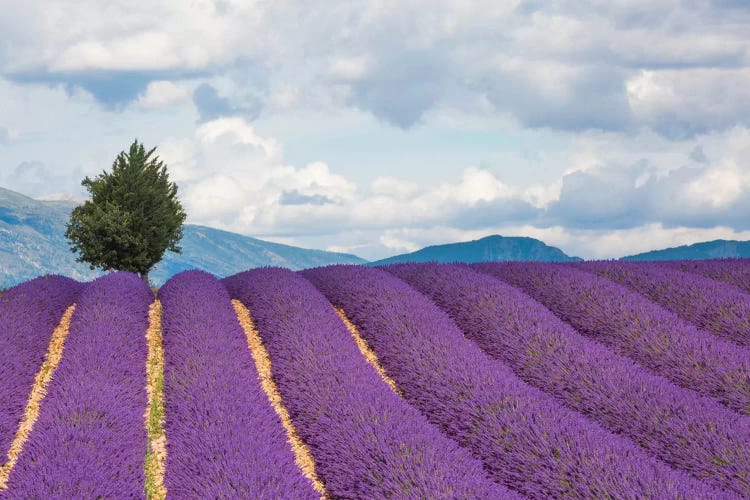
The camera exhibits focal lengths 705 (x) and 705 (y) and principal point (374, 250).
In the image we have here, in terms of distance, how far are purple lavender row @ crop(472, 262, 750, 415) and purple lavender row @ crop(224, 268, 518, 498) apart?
12.1 feet

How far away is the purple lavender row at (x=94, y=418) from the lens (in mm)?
5633

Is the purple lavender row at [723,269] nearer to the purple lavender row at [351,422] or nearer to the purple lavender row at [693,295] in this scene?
the purple lavender row at [693,295]

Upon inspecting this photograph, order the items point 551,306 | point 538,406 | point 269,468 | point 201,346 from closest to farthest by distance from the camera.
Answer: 1. point 269,468
2. point 538,406
3. point 201,346
4. point 551,306

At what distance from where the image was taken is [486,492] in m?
5.21

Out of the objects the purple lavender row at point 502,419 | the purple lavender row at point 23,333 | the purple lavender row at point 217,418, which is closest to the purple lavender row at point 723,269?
the purple lavender row at point 502,419

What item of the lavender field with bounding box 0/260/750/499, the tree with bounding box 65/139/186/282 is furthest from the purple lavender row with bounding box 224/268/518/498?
the tree with bounding box 65/139/186/282

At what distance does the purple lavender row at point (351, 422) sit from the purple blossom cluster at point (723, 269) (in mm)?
7979

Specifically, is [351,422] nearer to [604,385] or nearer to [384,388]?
[384,388]

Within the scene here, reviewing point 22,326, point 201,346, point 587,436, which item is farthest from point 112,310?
point 587,436

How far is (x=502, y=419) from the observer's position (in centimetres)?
677

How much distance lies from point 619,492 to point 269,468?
2672mm

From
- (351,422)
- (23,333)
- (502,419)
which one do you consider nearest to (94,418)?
(351,422)

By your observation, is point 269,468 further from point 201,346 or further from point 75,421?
point 201,346

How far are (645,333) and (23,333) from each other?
9.18 metres
